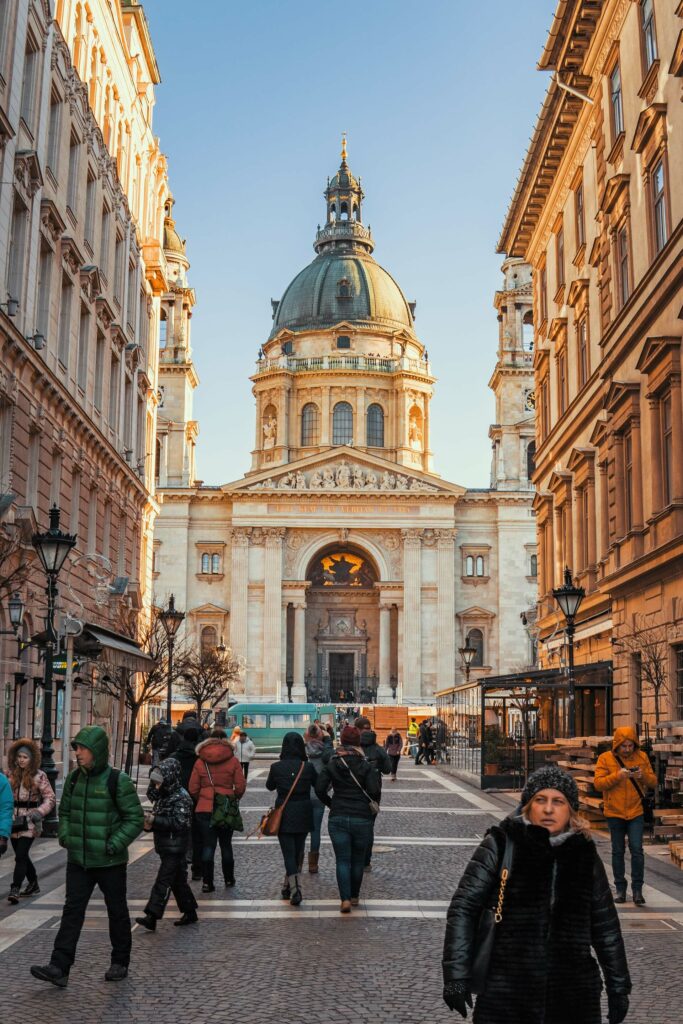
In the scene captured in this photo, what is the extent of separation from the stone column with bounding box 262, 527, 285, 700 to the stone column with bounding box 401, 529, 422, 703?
7606 mm

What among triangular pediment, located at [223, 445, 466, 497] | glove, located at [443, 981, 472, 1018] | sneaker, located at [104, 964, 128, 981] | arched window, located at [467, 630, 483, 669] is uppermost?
triangular pediment, located at [223, 445, 466, 497]

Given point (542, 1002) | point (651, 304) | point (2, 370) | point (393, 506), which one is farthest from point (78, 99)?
point (393, 506)

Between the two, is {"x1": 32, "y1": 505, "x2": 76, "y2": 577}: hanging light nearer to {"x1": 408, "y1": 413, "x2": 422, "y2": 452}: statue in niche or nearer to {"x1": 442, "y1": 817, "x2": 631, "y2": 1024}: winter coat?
{"x1": 442, "y1": 817, "x2": 631, "y2": 1024}: winter coat

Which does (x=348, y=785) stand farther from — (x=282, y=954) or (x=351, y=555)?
(x=351, y=555)

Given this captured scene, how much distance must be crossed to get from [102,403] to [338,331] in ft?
195

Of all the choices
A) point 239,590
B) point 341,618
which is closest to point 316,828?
point 239,590

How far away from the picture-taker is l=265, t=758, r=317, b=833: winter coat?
12.6m

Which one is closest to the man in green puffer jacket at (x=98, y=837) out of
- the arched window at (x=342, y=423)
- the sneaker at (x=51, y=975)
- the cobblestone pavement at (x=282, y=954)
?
the sneaker at (x=51, y=975)

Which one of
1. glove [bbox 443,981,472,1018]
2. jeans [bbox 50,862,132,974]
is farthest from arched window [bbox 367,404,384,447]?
glove [bbox 443,981,472,1018]

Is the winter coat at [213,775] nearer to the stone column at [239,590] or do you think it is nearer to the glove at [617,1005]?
the glove at [617,1005]

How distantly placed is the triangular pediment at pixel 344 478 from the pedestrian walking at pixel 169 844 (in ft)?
221

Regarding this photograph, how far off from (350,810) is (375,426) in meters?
78.7

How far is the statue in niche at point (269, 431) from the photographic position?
295ft

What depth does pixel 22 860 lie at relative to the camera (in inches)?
487
